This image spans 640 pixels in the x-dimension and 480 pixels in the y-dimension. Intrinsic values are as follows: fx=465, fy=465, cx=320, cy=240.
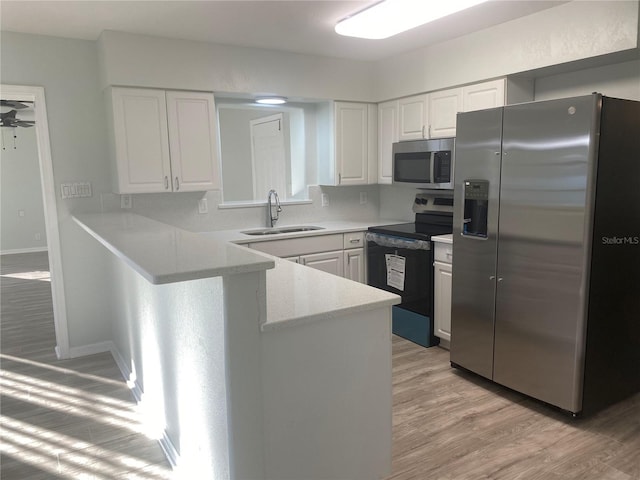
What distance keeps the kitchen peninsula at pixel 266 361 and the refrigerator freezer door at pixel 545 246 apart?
1249 mm

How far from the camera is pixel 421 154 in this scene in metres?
3.96

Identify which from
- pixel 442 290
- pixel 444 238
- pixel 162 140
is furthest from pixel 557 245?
pixel 162 140

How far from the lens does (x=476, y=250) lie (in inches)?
118

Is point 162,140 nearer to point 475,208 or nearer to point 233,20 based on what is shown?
point 233,20

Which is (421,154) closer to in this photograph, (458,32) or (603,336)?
(458,32)

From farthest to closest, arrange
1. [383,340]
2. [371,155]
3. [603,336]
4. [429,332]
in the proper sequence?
1. [371,155]
2. [429,332]
3. [603,336]
4. [383,340]

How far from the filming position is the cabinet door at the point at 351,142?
440 cm

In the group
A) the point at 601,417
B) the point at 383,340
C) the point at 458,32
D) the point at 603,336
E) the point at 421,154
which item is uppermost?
the point at 458,32

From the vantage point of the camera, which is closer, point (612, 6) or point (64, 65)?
point (612, 6)

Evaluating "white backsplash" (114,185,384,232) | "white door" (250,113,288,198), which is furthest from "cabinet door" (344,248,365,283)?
"white door" (250,113,288,198)

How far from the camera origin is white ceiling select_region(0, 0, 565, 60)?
9.12ft

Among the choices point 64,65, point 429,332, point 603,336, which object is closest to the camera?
point 603,336

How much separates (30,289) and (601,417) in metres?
6.08

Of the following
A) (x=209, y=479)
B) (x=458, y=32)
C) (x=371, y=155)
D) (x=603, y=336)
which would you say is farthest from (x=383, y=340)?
(x=371, y=155)
